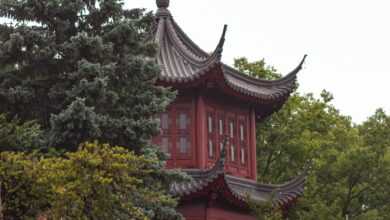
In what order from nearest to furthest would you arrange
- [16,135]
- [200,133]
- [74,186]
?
[74,186] < [16,135] < [200,133]

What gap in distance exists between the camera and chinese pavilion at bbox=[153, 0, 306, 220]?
1928 centimetres

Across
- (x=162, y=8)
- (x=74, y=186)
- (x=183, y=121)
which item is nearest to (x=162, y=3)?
(x=162, y=8)

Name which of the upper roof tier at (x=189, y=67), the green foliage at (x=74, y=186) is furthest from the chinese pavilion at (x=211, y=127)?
the green foliage at (x=74, y=186)

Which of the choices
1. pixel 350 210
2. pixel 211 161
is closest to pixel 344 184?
pixel 350 210

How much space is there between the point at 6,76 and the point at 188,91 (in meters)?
5.84

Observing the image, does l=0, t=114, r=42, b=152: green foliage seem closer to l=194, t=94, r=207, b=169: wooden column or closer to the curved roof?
the curved roof

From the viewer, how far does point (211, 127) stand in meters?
20.4

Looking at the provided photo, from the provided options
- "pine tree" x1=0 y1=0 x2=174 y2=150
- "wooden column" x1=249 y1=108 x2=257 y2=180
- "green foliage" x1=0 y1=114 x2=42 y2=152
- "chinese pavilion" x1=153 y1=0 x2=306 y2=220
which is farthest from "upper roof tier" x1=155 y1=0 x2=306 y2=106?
"green foliage" x1=0 y1=114 x2=42 y2=152

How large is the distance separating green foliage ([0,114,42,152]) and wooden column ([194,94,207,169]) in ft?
21.2

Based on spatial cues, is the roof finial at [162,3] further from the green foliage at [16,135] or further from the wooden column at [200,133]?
the green foliage at [16,135]

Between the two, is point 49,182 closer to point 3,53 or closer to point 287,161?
point 3,53

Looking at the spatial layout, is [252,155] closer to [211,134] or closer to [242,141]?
[242,141]

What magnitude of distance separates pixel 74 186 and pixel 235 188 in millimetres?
9341

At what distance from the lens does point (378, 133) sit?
23.2 m
